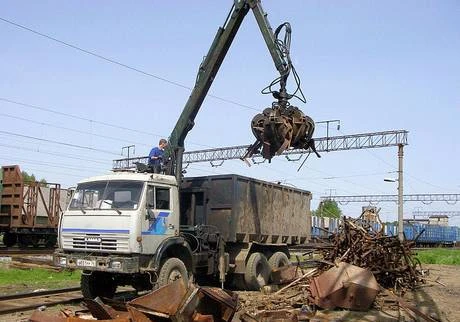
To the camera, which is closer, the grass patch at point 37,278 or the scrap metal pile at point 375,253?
the scrap metal pile at point 375,253

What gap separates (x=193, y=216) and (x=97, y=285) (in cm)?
267

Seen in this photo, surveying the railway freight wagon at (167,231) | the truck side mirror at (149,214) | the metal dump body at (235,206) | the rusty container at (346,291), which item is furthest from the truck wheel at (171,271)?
the rusty container at (346,291)

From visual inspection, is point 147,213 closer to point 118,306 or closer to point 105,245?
point 105,245

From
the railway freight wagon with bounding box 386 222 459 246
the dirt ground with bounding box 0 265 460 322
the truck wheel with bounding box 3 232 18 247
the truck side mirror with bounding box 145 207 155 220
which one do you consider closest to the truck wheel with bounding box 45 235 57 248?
the truck wheel with bounding box 3 232 18 247

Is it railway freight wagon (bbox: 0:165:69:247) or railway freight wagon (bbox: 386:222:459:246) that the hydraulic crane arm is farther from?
railway freight wagon (bbox: 386:222:459:246)

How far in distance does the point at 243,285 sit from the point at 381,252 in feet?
11.1

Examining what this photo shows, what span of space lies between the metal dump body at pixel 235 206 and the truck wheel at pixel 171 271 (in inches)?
79.7

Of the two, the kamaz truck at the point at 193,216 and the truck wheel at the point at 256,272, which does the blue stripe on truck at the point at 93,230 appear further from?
the truck wheel at the point at 256,272

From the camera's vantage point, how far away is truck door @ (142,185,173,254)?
31.4ft

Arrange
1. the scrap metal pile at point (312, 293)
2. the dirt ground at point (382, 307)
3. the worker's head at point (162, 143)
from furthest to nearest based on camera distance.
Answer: the worker's head at point (162, 143)
the dirt ground at point (382, 307)
the scrap metal pile at point (312, 293)

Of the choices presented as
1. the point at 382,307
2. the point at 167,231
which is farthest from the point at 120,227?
the point at 382,307

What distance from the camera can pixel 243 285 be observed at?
41.6ft

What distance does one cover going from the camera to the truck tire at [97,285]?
411 inches

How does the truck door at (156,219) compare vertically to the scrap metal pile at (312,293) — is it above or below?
above
